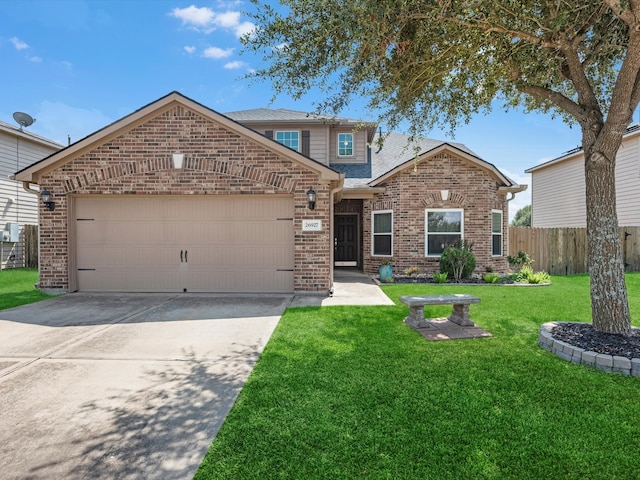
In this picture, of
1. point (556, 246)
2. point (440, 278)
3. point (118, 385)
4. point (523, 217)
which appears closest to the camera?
point (118, 385)

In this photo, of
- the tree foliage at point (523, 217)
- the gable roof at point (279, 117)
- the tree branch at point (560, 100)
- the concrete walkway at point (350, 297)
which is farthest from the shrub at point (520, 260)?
the tree foliage at point (523, 217)

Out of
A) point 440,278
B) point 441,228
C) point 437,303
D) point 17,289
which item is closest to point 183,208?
point 17,289

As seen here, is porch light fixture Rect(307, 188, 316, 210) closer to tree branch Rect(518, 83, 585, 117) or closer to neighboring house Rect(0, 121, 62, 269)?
tree branch Rect(518, 83, 585, 117)

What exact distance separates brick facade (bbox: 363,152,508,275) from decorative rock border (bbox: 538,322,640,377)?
23.3 feet

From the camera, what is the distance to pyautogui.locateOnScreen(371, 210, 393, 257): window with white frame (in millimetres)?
11727

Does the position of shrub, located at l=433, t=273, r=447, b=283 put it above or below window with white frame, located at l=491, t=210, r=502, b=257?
below

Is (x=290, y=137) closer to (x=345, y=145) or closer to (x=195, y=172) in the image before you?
(x=345, y=145)

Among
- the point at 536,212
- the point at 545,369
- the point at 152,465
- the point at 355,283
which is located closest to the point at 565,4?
the point at 545,369

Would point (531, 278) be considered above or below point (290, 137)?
below

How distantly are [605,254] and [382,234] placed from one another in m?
7.68

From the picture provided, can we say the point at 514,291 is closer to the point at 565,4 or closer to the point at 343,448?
the point at 565,4

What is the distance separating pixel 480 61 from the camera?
5852mm

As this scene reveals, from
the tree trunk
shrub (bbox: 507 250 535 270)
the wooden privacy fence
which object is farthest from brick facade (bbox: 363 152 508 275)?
the tree trunk

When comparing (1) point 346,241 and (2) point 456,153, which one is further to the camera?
(1) point 346,241
